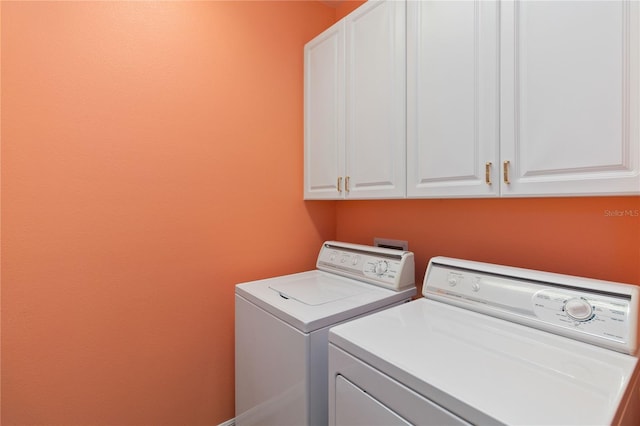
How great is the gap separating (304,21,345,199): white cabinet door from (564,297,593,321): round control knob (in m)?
1.09

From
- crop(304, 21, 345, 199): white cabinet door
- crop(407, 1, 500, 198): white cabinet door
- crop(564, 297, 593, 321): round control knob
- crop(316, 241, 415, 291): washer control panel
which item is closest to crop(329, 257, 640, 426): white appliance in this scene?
crop(564, 297, 593, 321): round control knob

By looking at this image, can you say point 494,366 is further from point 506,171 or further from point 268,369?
point 268,369

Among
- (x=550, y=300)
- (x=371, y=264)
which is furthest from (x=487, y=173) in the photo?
(x=371, y=264)

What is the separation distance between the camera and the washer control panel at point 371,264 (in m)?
1.43

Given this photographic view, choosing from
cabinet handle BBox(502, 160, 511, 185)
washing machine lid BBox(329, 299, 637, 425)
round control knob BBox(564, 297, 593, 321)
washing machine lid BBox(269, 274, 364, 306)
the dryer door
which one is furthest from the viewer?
washing machine lid BBox(269, 274, 364, 306)

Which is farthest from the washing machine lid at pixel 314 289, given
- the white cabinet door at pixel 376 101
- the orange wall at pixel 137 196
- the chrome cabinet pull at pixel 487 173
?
the chrome cabinet pull at pixel 487 173

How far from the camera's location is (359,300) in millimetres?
1290

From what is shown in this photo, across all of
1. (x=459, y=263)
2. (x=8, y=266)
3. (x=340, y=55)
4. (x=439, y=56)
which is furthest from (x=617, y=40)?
(x=8, y=266)

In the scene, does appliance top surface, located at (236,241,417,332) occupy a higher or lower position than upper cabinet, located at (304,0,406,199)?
lower

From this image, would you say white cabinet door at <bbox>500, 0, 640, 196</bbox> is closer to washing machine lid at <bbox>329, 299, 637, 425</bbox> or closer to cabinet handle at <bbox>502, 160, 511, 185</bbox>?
cabinet handle at <bbox>502, 160, 511, 185</bbox>

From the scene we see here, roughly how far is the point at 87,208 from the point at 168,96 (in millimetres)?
657

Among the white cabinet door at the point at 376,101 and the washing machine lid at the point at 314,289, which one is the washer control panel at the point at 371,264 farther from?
the white cabinet door at the point at 376,101

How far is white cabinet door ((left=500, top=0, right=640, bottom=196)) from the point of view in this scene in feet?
2.62

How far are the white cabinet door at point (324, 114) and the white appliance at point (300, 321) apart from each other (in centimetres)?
43
